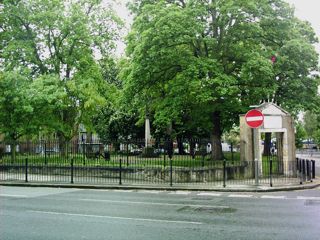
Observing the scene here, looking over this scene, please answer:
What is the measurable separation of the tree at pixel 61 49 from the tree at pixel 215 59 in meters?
6.78

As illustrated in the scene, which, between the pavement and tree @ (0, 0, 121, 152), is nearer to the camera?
the pavement

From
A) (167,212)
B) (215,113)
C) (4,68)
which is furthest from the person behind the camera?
(4,68)

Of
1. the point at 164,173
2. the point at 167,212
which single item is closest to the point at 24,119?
the point at 164,173

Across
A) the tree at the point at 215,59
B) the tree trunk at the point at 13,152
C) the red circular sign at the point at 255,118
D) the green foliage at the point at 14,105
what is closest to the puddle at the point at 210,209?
the red circular sign at the point at 255,118

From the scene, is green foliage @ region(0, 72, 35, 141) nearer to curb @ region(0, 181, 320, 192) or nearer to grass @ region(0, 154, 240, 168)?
grass @ region(0, 154, 240, 168)

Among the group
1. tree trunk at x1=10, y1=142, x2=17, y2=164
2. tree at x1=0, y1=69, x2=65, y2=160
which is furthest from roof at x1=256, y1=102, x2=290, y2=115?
tree trunk at x1=10, y1=142, x2=17, y2=164

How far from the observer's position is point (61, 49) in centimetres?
3259

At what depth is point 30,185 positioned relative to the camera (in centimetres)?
1997

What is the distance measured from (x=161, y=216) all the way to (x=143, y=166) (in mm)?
10115

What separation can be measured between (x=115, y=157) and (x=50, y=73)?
13.5 meters

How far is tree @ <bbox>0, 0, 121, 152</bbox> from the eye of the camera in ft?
99.0

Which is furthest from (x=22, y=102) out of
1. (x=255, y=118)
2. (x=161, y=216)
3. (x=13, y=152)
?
(x=161, y=216)

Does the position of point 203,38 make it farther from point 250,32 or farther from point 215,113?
point 215,113

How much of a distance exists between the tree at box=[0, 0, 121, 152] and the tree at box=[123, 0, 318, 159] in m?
6.78
